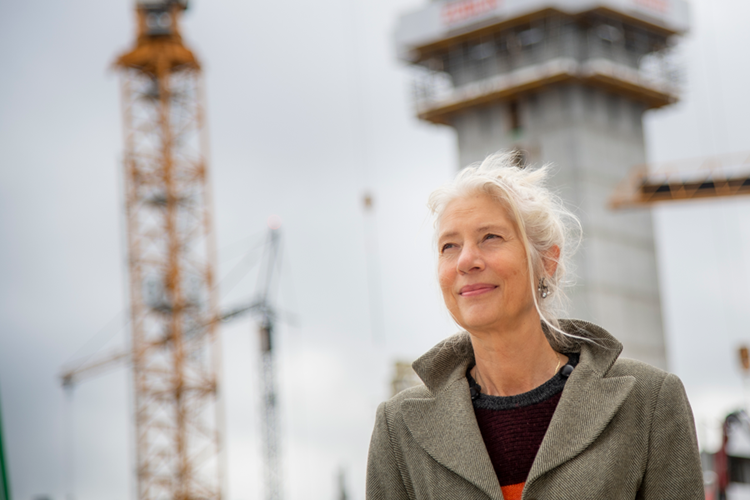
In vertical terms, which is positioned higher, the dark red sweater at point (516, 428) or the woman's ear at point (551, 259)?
the woman's ear at point (551, 259)

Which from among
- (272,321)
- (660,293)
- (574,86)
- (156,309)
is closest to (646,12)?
(574,86)

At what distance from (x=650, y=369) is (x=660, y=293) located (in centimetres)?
5063

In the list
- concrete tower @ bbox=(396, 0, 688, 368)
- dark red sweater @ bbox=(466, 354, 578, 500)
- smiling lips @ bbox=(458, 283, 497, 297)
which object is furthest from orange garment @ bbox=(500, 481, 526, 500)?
concrete tower @ bbox=(396, 0, 688, 368)

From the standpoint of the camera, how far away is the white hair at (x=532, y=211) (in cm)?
386

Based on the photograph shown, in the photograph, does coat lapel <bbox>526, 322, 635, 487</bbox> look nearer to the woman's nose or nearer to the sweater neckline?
the sweater neckline

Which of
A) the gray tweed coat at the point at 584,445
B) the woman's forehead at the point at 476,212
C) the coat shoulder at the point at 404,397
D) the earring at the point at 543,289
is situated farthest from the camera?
the coat shoulder at the point at 404,397

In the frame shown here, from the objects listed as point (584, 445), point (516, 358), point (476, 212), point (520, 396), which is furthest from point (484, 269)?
point (584, 445)

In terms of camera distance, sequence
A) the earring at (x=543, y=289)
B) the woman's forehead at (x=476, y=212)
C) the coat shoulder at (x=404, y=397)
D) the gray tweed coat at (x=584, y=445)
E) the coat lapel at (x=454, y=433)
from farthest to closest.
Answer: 1. the coat shoulder at (x=404, y=397)
2. the earring at (x=543, y=289)
3. the woman's forehead at (x=476, y=212)
4. the coat lapel at (x=454, y=433)
5. the gray tweed coat at (x=584, y=445)

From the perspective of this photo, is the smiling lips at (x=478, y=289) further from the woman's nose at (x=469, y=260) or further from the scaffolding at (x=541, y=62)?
the scaffolding at (x=541, y=62)

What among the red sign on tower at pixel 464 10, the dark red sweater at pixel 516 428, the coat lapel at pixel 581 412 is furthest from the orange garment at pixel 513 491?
the red sign on tower at pixel 464 10

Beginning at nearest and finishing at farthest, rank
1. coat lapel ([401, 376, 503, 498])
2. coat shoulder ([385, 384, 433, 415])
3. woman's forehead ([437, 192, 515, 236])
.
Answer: coat lapel ([401, 376, 503, 498])
woman's forehead ([437, 192, 515, 236])
coat shoulder ([385, 384, 433, 415])

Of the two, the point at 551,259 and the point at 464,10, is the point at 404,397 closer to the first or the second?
the point at 551,259

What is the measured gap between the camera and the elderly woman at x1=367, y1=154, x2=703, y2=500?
3.63 meters

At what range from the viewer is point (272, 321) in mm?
59375
